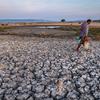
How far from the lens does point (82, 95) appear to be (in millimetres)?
10219

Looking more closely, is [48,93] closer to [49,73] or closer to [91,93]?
[91,93]

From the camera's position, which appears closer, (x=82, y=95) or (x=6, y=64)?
(x=82, y=95)

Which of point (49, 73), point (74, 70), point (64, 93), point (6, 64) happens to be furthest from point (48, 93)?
point (6, 64)

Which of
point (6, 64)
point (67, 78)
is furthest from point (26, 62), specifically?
point (67, 78)

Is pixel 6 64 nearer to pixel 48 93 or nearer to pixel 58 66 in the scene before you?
pixel 58 66

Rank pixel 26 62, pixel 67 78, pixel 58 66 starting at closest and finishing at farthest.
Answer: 1. pixel 67 78
2. pixel 58 66
3. pixel 26 62

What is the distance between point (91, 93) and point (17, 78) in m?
3.68

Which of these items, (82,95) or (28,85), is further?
(28,85)


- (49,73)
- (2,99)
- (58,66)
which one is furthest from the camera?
(58,66)

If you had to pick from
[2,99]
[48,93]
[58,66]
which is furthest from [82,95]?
[58,66]

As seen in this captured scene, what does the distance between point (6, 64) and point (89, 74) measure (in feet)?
17.0

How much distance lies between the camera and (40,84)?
11492mm

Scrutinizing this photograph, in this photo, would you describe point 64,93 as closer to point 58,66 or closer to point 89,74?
point 89,74

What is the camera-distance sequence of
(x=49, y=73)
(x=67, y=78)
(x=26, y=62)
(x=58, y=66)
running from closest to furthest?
1. (x=67, y=78)
2. (x=49, y=73)
3. (x=58, y=66)
4. (x=26, y=62)
